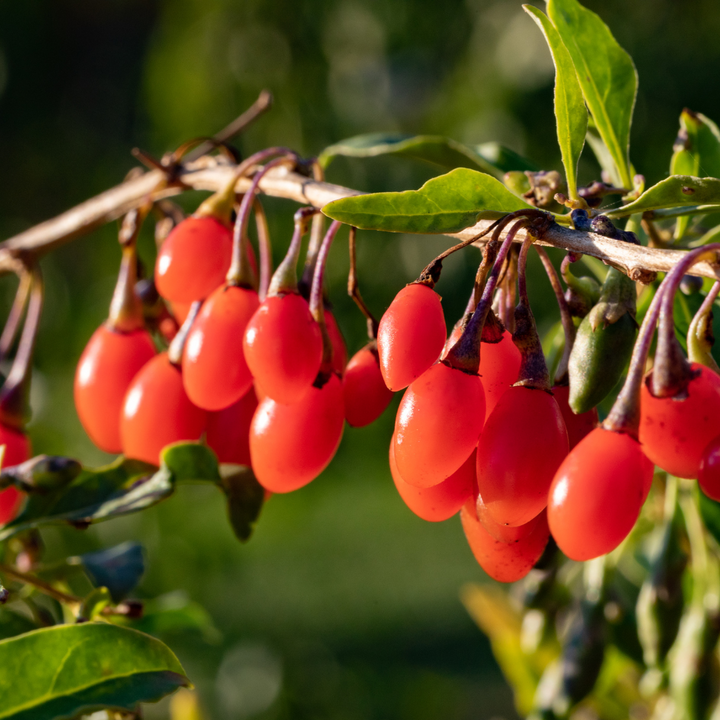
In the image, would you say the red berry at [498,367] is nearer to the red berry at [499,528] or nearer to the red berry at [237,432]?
the red berry at [499,528]

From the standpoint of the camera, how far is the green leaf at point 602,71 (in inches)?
26.7

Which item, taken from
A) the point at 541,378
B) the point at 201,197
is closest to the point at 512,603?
the point at 541,378

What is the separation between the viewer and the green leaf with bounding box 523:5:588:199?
0.66 meters

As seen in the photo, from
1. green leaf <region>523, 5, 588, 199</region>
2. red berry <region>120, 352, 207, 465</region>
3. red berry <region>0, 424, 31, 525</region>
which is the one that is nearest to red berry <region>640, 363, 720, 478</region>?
green leaf <region>523, 5, 588, 199</region>

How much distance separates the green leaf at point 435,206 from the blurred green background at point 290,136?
1.88 meters

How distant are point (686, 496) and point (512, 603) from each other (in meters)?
0.59

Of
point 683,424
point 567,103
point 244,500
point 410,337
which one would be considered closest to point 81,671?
point 244,500

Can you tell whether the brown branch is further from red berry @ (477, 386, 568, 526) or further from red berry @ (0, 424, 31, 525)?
red berry @ (0, 424, 31, 525)

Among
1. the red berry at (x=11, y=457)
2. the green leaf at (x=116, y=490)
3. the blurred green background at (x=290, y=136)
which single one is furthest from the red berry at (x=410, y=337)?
the blurred green background at (x=290, y=136)

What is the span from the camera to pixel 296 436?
0.68 metres

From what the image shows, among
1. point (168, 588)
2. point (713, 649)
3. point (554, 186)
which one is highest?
point (554, 186)

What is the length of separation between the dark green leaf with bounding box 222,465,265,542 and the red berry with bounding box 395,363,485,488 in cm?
27

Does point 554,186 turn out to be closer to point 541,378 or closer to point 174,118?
point 541,378

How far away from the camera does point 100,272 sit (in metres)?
3.57
